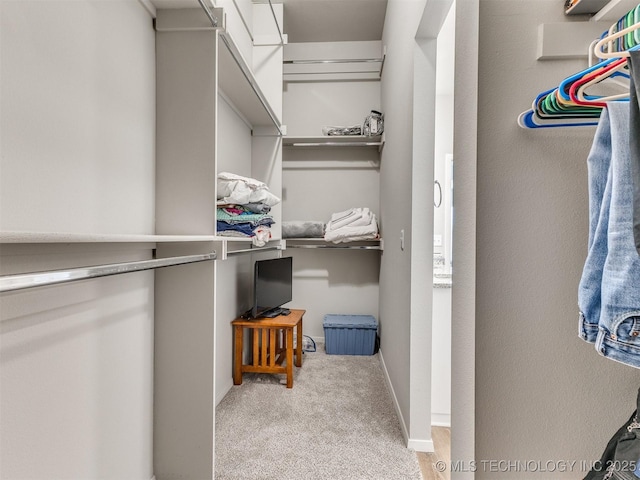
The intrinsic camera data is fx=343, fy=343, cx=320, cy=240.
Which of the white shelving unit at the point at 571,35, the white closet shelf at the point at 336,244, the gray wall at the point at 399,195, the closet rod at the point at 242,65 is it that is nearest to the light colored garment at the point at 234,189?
the closet rod at the point at 242,65

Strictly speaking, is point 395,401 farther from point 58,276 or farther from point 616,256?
point 58,276

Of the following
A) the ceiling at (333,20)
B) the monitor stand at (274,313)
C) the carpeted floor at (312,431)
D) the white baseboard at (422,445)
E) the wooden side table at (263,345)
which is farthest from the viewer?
the ceiling at (333,20)

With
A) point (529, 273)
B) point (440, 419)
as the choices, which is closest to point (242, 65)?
point (529, 273)

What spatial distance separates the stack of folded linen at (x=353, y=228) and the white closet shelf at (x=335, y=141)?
586 mm

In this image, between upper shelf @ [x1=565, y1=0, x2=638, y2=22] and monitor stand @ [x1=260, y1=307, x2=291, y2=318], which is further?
monitor stand @ [x1=260, y1=307, x2=291, y2=318]

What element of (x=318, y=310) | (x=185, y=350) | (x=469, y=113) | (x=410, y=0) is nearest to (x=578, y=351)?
(x=469, y=113)

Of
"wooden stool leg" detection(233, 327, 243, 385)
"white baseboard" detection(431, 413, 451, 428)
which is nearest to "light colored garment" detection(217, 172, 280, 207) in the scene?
"wooden stool leg" detection(233, 327, 243, 385)

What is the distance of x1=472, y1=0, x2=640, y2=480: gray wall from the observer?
32.0 inches

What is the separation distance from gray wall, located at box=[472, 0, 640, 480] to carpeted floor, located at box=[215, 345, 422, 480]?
83cm

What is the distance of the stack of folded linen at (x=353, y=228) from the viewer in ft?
9.07

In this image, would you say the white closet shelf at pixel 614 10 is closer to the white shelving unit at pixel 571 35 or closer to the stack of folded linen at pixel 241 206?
the white shelving unit at pixel 571 35

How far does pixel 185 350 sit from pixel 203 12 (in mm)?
1188

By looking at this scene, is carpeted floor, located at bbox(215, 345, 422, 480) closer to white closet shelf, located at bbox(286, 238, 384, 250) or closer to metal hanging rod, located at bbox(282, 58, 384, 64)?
white closet shelf, located at bbox(286, 238, 384, 250)

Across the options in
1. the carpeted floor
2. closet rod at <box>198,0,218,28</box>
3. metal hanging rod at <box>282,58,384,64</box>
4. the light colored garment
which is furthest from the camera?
metal hanging rod at <box>282,58,384,64</box>
